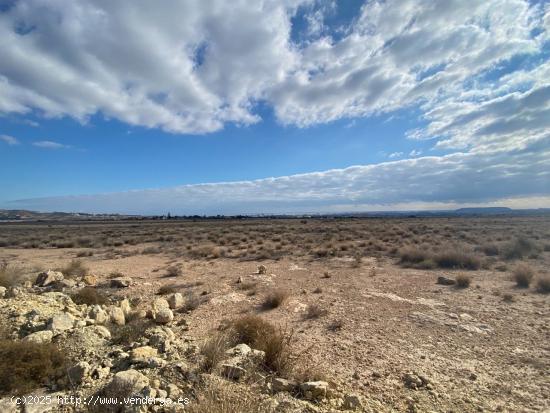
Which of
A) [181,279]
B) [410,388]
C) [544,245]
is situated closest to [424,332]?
[410,388]

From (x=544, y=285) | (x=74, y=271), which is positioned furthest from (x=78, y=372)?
(x=544, y=285)

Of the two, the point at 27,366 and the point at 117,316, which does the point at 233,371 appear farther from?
the point at 117,316

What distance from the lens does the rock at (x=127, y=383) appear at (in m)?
4.12

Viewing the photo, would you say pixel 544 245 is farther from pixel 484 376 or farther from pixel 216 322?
pixel 216 322

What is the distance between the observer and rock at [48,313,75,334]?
224 inches

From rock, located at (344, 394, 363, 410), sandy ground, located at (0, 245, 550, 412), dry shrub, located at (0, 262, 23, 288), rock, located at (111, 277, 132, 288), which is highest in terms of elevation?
dry shrub, located at (0, 262, 23, 288)

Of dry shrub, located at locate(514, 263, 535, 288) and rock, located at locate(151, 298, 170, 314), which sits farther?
dry shrub, located at locate(514, 263, 535, 288)

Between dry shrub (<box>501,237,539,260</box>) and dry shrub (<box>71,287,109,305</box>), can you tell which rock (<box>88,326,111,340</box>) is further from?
dry shrub (<box>501,237,539,260</box>)

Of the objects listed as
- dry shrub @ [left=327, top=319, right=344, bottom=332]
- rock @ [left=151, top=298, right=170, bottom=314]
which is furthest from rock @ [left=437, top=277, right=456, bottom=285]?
rock @ [left=151, top=298, right=170, bottom=314]

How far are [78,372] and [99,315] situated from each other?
2.93 m

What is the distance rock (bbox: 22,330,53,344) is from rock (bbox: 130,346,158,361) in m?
1.37

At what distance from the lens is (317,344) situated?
701 cm

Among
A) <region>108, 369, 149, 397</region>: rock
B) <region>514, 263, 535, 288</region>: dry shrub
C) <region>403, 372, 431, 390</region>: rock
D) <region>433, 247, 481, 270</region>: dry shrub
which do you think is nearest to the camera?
Answer: <region>108, 369, 149, 397</region>: rock

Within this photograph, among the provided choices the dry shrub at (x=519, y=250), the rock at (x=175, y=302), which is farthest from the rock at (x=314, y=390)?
the dry shrub at (x=519, y=250)
